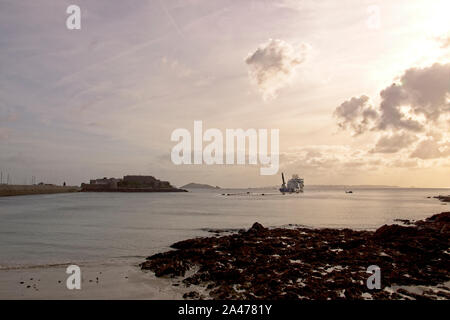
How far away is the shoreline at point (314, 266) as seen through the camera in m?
14.6

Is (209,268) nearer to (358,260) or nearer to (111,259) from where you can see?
(111,259)

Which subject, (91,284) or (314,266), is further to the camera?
(314,266)

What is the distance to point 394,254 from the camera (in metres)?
21.5

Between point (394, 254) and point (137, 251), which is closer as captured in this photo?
point (394, 254)

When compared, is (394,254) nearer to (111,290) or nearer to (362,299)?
(362,299)

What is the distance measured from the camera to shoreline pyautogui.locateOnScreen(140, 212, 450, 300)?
47.9 ft

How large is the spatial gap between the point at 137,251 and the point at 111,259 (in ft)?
10.4

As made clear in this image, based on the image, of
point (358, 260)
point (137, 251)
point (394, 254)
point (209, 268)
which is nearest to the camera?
point (209, 268)

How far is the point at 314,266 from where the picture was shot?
19.0 metres
